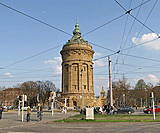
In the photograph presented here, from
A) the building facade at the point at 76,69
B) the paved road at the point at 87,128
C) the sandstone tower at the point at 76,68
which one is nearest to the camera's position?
the paved road at the point at 87,128

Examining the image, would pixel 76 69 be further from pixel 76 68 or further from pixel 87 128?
pixel 87 128

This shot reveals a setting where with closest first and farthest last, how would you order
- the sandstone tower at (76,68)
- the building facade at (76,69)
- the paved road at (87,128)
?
1. the paved road at (87,128)
2. the building facade at (76,69)
3. the sandstone tower at (76,68)

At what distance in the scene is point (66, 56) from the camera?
67875 mm

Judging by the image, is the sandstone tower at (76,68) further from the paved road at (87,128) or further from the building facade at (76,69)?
the paved road at (87,128)

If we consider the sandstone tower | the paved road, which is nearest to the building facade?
the sandstone tower

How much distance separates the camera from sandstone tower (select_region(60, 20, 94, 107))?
65500 mm

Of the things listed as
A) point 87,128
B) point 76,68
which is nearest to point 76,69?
point 76,68

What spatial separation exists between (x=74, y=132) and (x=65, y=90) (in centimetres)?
5555

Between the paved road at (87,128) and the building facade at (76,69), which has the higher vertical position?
the building facade at (76,69)

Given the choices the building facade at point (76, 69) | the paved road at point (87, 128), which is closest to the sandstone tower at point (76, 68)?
the building facade at point (76, 69)

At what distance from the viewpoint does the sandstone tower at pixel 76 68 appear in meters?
65.5

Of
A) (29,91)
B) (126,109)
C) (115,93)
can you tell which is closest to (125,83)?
(115,93)

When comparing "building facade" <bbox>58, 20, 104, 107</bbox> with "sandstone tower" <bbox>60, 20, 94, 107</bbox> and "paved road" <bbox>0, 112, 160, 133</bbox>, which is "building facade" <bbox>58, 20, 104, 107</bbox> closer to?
"sandstone tower" <bbox>60, 20, 94, 107</bbox>

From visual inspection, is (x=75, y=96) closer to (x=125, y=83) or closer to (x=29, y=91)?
(x=125, y=83)
